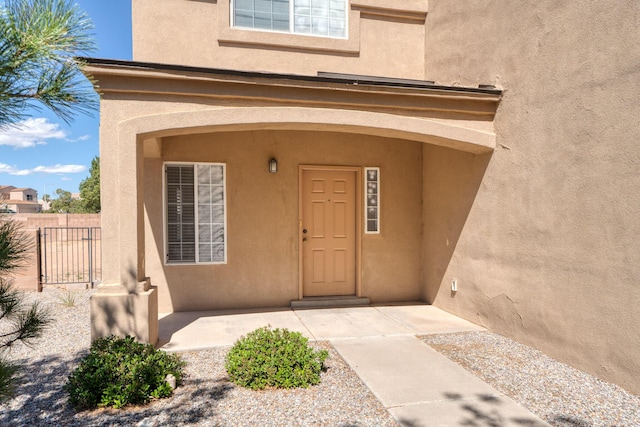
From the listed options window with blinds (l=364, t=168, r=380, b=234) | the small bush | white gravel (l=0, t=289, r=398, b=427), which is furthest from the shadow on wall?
the small bush

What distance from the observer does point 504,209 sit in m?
5.36

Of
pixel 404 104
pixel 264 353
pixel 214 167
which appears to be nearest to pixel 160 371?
pixel 264 353

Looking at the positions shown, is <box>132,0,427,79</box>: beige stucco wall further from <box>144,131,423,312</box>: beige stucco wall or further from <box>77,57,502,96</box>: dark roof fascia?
<box>77,57,502,96</box>: dark roof fascia

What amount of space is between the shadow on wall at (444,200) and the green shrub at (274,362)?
347cm

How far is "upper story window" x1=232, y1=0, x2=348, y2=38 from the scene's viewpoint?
6836 mm

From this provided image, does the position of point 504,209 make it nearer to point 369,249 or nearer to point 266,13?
point 369,249

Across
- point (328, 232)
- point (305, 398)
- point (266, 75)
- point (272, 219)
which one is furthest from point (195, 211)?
point (305, 398)

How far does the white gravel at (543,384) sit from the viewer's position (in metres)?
3.36

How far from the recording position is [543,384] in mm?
3947

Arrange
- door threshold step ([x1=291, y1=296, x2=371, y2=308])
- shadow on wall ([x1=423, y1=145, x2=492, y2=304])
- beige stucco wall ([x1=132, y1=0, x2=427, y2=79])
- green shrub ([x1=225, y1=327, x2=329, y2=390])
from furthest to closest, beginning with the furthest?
door threshold step ([x1=291, y1=296, x2=371, y2=308]), beige stucco wall ([x1=132, y1=0, x2=427, y2=79]), shadow on wall ([x1=423, y1=145, x2=492, y2=304]), green shrub ([x1=225, y1=327, x2=329, y2=390])

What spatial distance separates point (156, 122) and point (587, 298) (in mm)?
5400

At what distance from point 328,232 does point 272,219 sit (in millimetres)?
1142

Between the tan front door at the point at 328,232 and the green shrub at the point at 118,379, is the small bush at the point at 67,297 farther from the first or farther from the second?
the tan front door at the point at 328,232

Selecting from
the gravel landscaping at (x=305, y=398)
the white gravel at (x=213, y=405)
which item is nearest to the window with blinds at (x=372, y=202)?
the gravel landscaping at (x=305, y=398)
